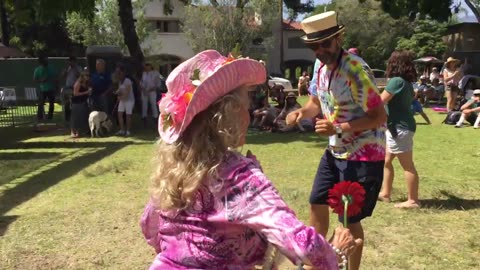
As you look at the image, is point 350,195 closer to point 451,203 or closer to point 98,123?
point 451,203

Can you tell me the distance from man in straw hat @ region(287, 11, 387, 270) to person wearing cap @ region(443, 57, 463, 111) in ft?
44.9

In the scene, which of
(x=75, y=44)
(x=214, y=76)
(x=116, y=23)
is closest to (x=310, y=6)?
(x=116, y=23)

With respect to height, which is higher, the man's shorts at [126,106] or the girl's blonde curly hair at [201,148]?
the girl's blonde curly hair at [201,148]

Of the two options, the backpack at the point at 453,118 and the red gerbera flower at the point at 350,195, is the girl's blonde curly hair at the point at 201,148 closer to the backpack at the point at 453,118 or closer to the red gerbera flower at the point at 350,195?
the red gerbera flower at the point at 350,195

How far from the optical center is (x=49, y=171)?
8.55m

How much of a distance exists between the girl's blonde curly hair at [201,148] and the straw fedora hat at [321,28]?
160 cm

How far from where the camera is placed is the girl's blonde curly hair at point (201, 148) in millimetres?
1878

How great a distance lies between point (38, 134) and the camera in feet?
44.2

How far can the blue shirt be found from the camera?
523 inches

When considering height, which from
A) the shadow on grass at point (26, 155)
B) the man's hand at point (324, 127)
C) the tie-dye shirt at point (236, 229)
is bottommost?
the shadow on grass at point (26, 155)

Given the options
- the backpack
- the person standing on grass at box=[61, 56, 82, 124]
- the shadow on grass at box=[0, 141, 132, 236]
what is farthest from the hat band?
A: the person standing on grass at box=[61, 56, 82, 124]

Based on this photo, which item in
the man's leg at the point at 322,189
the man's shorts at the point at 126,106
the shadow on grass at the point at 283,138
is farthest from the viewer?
the man's shorts at the point at 126,106

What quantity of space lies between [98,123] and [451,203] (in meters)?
8.39

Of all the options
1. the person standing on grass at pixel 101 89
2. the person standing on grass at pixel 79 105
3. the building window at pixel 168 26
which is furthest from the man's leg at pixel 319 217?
the building window at pixel 168 26
